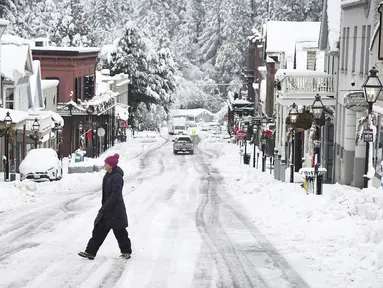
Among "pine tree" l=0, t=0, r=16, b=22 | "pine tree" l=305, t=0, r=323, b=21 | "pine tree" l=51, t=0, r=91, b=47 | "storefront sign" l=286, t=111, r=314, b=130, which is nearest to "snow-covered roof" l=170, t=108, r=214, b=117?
"pine tree" l=51, t=0, r=91, b=47

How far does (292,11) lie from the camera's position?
114188 mm

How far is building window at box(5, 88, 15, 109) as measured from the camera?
44.0 m

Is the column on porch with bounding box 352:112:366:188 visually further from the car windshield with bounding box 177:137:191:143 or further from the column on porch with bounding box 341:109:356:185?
the car windshield with bounding box 177:137:191:143

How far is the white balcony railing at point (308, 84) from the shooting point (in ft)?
115

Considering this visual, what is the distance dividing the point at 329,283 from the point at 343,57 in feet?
76.2

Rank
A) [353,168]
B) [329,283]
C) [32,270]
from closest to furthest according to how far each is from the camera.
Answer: [329,283], [32,270], [353,168]

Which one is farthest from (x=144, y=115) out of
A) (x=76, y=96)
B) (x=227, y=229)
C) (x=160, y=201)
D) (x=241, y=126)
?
(x=227, y=229)

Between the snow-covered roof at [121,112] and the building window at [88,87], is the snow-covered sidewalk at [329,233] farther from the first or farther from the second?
the snow-covered roof at [121,112]

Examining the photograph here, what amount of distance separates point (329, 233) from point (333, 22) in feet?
75.8

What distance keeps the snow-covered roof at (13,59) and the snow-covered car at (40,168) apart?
10164 millimetres

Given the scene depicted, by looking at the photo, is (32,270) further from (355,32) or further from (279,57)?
(279,57)

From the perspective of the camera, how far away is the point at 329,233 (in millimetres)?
14688

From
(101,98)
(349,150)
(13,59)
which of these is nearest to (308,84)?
(349,150)

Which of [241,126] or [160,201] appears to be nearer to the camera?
[160,201]
